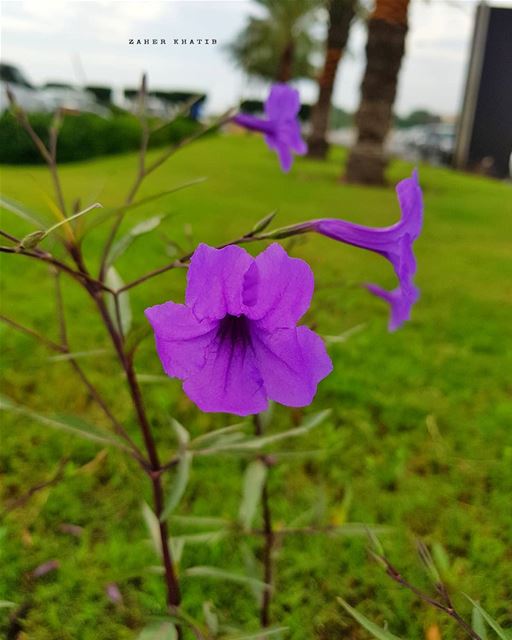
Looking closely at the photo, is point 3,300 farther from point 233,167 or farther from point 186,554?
point 233,167

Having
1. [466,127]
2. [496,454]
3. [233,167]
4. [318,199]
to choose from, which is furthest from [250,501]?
[466,127]

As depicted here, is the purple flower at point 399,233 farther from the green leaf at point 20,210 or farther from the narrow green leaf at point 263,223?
the green leaf at point 20,210

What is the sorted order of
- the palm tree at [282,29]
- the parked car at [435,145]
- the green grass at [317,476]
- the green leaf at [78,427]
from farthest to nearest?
the parked car at [435,145] < the palm tree at [282,29] < the green grass at [317,476] < the green leaf at [78,427]

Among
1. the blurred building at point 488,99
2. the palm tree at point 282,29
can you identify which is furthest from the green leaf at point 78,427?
the blurred building at point 488,99

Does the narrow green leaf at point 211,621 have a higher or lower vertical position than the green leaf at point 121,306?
lower

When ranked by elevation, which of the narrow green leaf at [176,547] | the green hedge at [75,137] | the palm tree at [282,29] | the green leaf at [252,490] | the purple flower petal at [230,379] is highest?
the palm tree at [282,29]

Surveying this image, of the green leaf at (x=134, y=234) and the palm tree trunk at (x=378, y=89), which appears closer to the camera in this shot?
the green leaf at (x=134, y=234)

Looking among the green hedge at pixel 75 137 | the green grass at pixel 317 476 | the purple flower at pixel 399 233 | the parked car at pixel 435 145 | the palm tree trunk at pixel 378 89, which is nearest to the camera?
the purple flower at pixel 399 233
